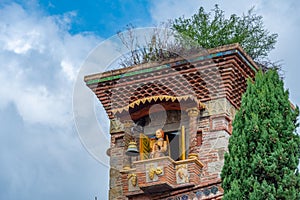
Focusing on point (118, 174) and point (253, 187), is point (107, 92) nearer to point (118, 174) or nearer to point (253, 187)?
point (118, 174)

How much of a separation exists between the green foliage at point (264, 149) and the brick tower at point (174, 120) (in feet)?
7.00

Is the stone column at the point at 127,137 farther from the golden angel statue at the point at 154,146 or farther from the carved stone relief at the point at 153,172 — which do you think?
the carved stone relief at the point at 153,172

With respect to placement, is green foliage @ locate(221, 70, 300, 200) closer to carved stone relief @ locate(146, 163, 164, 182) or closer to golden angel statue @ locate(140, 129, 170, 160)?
carved stone relief @ locate(146, 163, 164, 182)

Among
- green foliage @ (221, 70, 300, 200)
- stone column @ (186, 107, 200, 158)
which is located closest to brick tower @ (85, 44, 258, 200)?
stone column @ (186, 107, 200, 158)

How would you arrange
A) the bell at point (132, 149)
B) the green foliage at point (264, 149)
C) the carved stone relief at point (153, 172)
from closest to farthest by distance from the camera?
the green foliage at point (264, 149) → the carved stone relief at point (153, 172) → the bell at point (132, 149)

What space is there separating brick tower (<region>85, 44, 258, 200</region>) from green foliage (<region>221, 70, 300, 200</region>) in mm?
2133

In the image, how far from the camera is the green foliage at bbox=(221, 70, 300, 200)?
11.4 metres

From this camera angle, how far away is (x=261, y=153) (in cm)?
1166

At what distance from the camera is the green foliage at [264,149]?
11.4 m

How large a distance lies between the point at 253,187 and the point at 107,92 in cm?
451

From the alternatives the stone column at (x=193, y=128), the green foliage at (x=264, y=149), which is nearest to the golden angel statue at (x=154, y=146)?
the stone column at (x=193, y=128)

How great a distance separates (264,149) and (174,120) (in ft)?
11.1

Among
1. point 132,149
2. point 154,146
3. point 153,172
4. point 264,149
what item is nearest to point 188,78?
point 154,146

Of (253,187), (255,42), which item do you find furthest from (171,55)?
(253,187)
